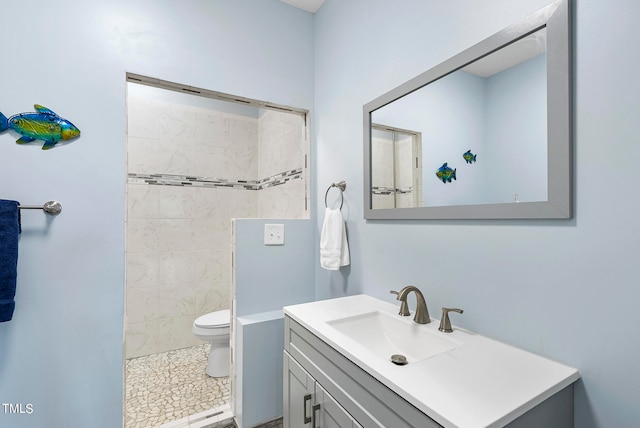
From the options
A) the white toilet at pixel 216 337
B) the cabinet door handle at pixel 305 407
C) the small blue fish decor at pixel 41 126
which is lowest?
the white toilet at pixel 216 337

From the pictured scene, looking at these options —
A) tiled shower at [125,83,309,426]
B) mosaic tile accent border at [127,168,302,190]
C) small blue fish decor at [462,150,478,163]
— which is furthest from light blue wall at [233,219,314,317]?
small blue fish decor at [462,150,478,163]

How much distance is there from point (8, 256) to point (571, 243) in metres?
1.97

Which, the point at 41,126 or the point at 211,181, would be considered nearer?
the point at 41,126

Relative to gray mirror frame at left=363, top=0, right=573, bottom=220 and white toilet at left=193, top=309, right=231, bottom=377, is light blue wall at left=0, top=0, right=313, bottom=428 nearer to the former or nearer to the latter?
white toilet at left=193, top=309, right=231, bottom=377

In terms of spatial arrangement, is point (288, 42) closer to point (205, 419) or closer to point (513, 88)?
point (513, 88)

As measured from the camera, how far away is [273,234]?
183 cm

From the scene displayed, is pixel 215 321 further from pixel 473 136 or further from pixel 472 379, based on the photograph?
pixel 473 136

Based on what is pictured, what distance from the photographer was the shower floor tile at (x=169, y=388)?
176 cm

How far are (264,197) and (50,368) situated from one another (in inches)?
75.3

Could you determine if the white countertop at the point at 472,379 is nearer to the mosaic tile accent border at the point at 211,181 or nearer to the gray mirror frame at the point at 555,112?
the gray mirror frame at the point at 555,112

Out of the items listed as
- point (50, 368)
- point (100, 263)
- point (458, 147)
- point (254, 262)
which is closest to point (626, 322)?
point (458, 147)

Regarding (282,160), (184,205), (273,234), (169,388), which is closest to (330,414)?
(273,234)

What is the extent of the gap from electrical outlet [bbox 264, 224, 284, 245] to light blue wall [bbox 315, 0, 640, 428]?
0.71 metres

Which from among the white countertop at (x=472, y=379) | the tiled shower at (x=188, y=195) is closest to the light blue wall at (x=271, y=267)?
the tiled shower at (x=188, y=195)
